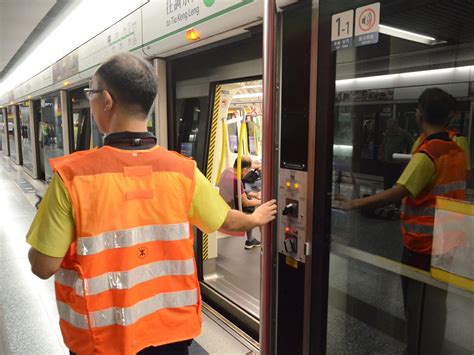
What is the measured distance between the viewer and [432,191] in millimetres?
1439

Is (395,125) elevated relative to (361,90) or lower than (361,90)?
lower

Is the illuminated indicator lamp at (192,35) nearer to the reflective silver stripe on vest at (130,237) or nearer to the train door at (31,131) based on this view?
the reflective silver stripe on vest at (130,237)

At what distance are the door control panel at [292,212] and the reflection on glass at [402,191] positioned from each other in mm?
147

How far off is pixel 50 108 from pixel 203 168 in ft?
22.0

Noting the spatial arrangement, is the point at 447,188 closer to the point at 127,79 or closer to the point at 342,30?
the point at 342,30

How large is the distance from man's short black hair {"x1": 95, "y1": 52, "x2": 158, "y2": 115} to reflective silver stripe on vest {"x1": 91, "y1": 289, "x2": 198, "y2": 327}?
2.42 ft

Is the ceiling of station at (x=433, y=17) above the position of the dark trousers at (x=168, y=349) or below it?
above

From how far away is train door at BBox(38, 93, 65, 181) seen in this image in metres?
7.47

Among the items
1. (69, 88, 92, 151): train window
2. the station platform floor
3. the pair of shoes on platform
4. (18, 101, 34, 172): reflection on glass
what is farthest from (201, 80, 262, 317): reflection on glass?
(18, 101, 34, 172): reflection on glass

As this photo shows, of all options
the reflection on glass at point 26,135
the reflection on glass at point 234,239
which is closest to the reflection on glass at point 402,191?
the reflection on glass at point 234,239

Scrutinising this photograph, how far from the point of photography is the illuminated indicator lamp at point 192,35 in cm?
234

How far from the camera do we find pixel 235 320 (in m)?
3.19

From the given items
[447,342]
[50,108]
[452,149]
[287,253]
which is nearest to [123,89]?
[287,253]

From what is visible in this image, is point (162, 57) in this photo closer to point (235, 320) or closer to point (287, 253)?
point (287, 253)
